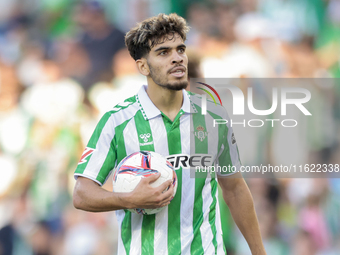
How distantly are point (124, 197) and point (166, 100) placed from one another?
802 millimetres

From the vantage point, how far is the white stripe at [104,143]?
100.0 inches

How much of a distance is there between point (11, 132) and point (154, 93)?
3.67 metres

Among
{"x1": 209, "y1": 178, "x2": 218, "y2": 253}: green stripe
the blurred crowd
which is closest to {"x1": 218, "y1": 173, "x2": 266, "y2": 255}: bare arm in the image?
{"x1": 209, "y1": 178, "x2": 218, "y2": 253}: green stripe

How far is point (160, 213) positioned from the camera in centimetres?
264

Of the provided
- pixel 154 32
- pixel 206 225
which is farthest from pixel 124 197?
pixel 154 32

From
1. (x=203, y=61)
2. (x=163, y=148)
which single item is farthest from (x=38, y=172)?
(x=163, y=148)

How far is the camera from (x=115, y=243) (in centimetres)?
557

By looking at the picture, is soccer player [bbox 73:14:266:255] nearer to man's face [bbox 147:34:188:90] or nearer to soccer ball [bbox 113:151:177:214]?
man's face [bbox 147:34:188:90]

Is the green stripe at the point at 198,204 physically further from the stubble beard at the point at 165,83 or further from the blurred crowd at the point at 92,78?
the blurred crowd at the point at 92,78

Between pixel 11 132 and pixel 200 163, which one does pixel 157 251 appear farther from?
pixel 11 132

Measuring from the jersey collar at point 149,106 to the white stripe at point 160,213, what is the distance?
44mm

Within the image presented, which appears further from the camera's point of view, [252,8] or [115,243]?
[252,8]

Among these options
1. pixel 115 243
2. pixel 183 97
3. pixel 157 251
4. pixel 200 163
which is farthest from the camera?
pixel 115 243

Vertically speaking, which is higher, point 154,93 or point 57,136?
point 57,136
